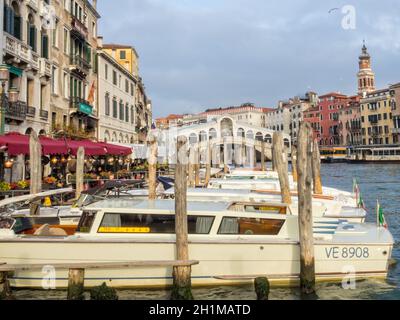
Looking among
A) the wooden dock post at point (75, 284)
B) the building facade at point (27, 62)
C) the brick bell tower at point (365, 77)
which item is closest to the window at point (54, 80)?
the building facade at point (27, 62)

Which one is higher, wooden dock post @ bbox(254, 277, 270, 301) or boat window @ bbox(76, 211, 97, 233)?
boat window @ bbox(76, 211, 97, 233)

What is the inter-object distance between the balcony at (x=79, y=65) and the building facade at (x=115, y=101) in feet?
10.3

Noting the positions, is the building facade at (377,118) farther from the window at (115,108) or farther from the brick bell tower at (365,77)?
the window at (115,108)

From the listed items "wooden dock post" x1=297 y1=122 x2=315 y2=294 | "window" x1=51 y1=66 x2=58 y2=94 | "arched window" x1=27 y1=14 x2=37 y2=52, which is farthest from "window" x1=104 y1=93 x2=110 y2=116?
"wooden dock post" x1=297 y1=122 x2=315 y2=294

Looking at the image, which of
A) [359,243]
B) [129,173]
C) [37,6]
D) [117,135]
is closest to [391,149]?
[117,135]

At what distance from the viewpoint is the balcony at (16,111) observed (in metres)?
18.5

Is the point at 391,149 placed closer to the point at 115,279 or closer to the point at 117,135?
the point at 117,135

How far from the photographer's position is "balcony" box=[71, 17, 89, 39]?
89.7 feet

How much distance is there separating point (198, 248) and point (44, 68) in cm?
1680

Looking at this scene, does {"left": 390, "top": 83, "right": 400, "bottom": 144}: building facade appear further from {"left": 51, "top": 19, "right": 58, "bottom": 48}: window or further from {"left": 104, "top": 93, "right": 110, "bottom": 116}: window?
{"left": 51, "top": 19, "right": 58, "bottom": 48}: window

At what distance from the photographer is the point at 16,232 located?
10.1m

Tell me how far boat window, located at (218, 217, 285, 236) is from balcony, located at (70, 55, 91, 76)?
20.3 m

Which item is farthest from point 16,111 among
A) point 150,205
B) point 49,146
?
point 150,205
